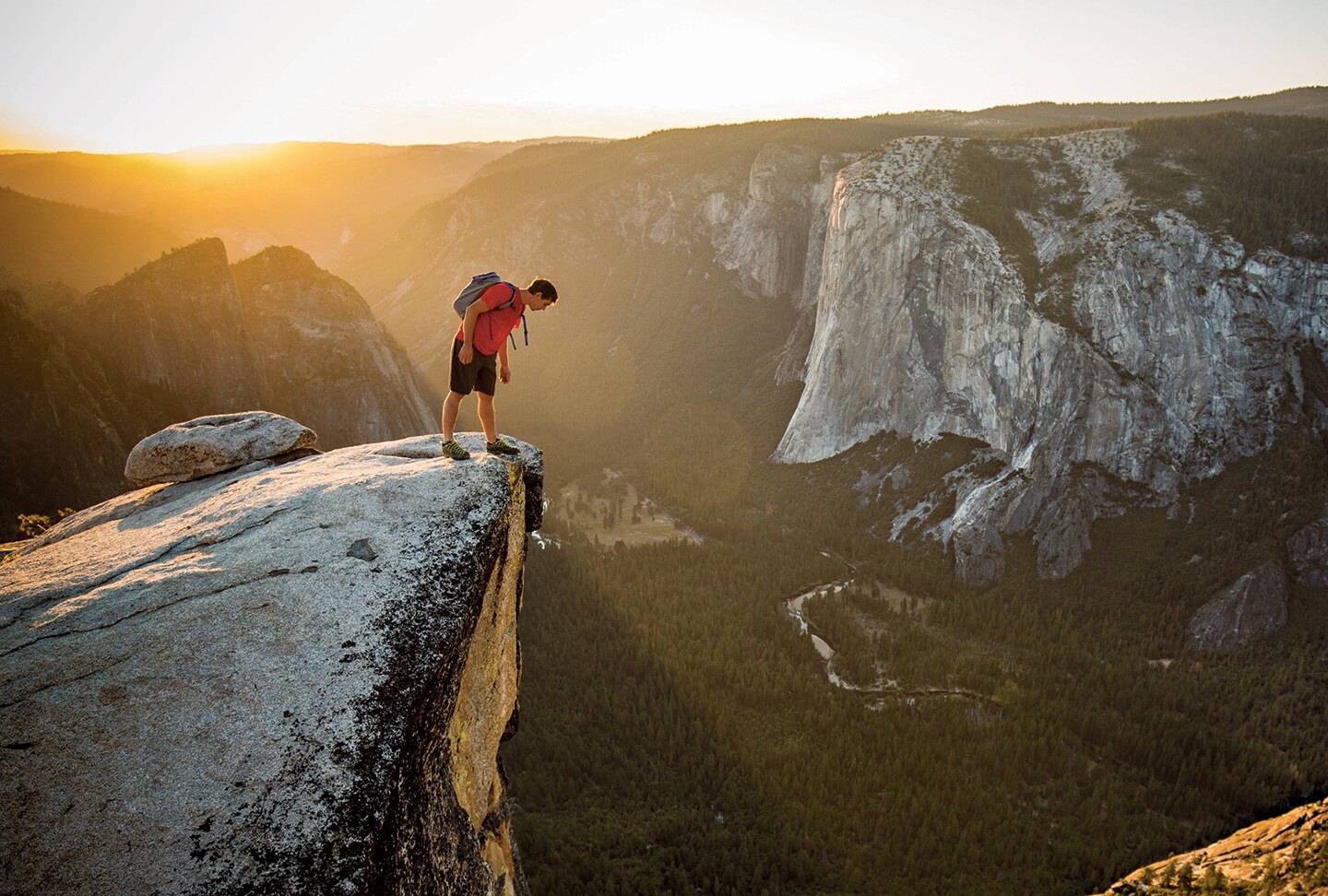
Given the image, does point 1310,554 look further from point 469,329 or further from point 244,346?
point 244,346

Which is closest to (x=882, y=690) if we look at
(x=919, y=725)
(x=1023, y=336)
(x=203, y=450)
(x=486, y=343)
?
(x=919, y=725)

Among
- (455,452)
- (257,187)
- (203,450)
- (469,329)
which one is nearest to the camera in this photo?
(455,452)

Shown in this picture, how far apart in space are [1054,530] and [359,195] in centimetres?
15480

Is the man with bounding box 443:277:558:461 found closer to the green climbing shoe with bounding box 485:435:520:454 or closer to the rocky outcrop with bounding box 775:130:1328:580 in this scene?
the green climbing shoe with bounding box 485:435:520:454

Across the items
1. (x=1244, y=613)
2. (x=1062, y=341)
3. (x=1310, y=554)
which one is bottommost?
(x=1244, y=613)

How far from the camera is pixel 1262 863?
15500 millimetres

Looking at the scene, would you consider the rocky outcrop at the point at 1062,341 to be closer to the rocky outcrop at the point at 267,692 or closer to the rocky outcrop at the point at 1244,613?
the rocky outcrop at the point at 1244,613

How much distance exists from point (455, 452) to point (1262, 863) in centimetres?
1830

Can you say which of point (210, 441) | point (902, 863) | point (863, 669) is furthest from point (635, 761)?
point (210, 441)

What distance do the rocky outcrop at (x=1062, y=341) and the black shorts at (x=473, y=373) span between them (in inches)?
1372

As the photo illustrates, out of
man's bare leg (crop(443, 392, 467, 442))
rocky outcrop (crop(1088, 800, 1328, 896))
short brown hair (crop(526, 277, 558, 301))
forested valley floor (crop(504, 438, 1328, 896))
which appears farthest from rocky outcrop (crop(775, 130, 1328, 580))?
man's bare leg (crop(443, 392, 467, 442))

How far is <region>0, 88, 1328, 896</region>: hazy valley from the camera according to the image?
23.4 meters

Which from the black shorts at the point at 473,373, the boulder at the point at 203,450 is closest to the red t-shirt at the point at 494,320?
the black shorts at the point at 473,373

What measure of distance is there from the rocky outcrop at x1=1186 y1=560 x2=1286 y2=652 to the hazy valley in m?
0.18
